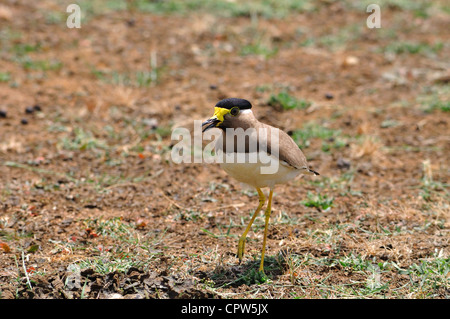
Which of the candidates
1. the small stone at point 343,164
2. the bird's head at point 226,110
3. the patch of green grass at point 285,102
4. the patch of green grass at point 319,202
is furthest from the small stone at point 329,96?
the bird's head at point 226,110

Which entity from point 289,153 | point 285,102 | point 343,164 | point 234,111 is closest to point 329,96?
point 285,102

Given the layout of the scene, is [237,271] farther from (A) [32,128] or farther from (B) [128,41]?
(B) [128,41]

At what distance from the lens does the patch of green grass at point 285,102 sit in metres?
7.58

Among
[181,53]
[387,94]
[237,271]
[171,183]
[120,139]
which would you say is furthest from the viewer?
[181,53]

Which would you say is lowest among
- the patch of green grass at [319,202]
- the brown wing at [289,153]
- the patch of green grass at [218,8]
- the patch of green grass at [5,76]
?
the patch of green grass at [319,202]

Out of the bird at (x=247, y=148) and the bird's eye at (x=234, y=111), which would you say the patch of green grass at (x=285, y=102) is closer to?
Answer: the bird at (x=247, y=148)

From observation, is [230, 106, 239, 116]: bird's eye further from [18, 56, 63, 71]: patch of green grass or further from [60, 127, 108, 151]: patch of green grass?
[18, 56, 63, 71]: patch of green grass

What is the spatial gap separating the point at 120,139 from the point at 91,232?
6.83 ft

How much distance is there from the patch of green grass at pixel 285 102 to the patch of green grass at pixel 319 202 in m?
2.15

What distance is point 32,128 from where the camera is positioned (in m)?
7.00

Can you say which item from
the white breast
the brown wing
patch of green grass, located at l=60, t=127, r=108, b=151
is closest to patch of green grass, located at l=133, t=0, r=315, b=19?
patch of green grass, located at l=60, t=127, r=108, b=151

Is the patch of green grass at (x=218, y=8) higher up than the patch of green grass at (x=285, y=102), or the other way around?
the patch of green grass at (x=218, y=8)

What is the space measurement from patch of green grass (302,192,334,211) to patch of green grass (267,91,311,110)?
2146mm
